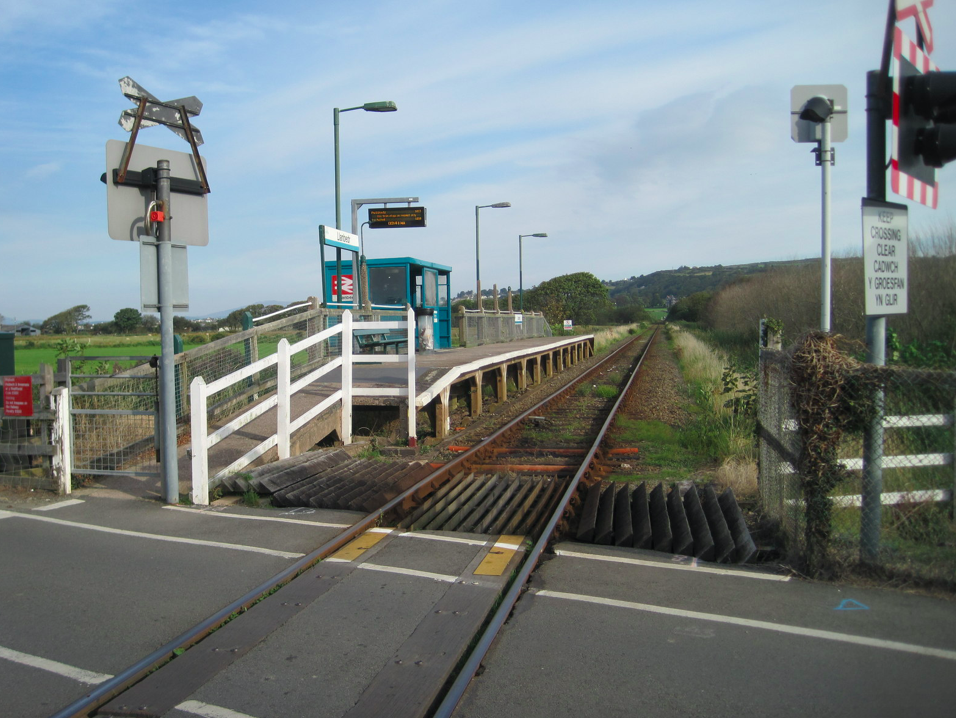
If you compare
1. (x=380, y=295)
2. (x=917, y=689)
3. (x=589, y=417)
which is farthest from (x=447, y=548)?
(x=380, y=295)

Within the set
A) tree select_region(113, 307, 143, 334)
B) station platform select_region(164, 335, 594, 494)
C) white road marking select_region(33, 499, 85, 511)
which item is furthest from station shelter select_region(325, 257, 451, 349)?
tree select_region(113, 307, 143, 334)

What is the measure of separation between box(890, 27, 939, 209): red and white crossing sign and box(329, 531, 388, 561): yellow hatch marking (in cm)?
432

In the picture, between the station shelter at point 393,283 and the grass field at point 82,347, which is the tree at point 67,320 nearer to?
the grass field at point 82,347

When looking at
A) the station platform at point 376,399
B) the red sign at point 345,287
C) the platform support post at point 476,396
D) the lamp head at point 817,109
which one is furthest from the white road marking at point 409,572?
the red sign at point 345,287

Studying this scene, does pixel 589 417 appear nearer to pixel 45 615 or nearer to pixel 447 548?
pixel 447 548

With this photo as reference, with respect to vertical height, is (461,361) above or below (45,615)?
above

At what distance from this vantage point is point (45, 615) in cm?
401

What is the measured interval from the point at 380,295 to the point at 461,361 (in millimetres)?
5884

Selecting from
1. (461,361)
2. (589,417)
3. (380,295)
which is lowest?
(589,417)

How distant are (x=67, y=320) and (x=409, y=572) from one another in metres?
37.7

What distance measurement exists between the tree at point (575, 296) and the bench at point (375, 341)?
5129 centimetres

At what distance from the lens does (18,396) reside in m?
7.11

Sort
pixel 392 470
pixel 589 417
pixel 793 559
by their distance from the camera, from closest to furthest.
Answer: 1. pixel 793 559
2. pixel 392 470
3. pixel 589 417

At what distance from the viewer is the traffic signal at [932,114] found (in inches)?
168
